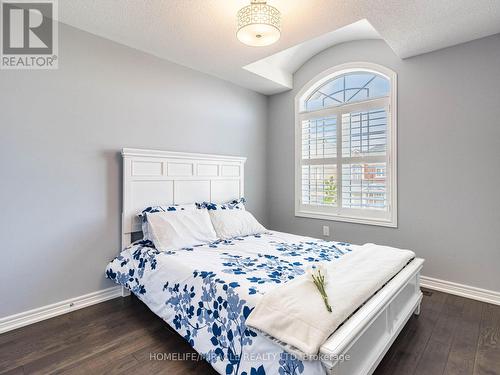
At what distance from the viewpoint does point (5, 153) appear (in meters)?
2.05

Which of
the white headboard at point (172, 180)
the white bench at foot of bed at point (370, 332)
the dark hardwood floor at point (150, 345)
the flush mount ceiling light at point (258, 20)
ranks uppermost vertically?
the flush mount ceiling light at point (258, 20)

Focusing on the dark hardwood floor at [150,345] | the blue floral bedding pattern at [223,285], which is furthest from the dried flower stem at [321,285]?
the dark hardwood floor at [150,345]

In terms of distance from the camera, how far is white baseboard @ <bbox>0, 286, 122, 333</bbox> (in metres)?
2.07

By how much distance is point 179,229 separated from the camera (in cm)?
254

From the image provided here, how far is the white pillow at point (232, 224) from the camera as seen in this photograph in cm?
285

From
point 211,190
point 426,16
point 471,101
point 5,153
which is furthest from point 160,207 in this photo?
point 471,101

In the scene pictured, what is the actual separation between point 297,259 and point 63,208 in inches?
81.2

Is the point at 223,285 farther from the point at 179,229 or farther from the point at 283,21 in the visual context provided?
the point at 283,21

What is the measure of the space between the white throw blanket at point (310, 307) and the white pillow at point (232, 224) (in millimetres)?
1282

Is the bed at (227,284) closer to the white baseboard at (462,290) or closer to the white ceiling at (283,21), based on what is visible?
the white baseboard at (462,290)

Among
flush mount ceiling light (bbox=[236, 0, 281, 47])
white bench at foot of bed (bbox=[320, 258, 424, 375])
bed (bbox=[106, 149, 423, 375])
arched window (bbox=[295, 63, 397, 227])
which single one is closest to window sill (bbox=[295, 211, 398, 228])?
arched window (bbox=[295, 63, 397, 227])

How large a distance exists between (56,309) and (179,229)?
121 centimetres

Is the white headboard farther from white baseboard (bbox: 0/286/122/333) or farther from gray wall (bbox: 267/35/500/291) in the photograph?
gray wall (bbox: 267/35/500/291)

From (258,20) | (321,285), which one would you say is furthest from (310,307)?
(258,20)
